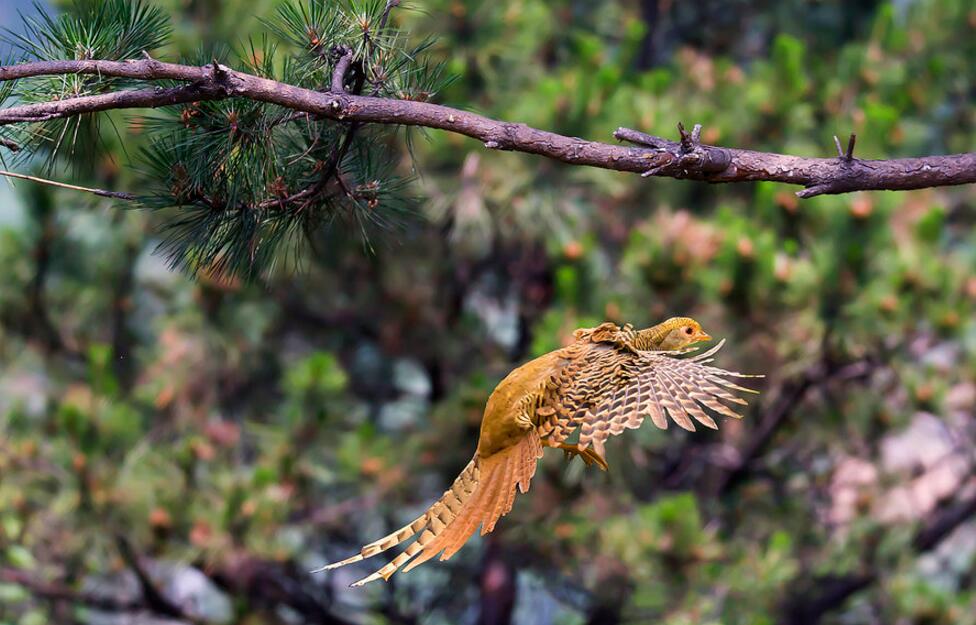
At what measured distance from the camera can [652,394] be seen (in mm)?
1438

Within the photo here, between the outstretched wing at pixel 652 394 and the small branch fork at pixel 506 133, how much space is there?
0.23 meters

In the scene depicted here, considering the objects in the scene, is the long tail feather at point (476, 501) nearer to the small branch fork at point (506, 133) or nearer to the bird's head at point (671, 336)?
the bird's head at point (671, 336)

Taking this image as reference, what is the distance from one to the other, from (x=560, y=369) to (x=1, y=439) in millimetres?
2690

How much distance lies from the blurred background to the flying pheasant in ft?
6.02

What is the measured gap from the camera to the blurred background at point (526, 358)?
11.5 feet

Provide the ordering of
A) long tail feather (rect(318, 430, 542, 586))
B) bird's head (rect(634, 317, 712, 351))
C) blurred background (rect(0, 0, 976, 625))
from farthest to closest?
blurred background (rect(0, 0, 976, 625)) → bird's head (rect(634, 317, 712, 351)) → long tail feather (rect(318, 430, 542, 586))

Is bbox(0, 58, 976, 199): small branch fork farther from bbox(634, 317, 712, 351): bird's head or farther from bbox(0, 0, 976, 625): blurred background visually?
bbox(0, 0, 976, 625): blurred background

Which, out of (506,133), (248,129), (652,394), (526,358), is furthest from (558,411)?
(526,358)

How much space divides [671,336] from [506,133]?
0.33 metres

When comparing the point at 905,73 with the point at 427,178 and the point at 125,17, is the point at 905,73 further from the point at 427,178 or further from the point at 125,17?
the point at 125,17

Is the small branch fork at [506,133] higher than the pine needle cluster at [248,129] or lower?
lower

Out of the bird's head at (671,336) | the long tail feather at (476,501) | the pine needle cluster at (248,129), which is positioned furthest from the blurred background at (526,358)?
the long tail feather at (476,501)

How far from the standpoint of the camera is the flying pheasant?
4.44ft

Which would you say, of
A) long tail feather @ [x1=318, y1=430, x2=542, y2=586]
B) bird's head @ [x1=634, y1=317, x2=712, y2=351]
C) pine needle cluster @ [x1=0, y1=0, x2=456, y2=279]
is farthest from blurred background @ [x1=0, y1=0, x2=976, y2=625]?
long tail feather @ [x1=318, y1=430, x2=542, y2=586]
